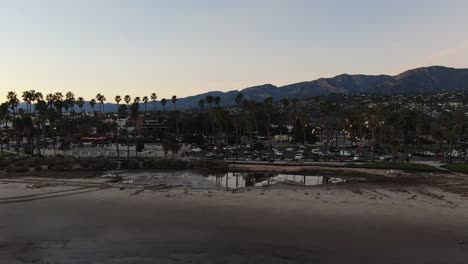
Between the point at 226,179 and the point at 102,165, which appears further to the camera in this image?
the point at 102,165

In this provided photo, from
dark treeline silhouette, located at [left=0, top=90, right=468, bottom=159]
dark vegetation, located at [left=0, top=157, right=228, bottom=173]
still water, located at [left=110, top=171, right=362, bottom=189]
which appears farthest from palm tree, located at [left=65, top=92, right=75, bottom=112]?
still water, located at [left=110, top=171, right=362, bottom=189]

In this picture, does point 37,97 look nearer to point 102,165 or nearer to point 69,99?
point 69,99

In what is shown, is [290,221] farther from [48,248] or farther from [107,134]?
[107,134]

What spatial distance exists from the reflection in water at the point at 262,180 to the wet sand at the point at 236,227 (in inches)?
319

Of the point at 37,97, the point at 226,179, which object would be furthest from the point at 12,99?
the point at 226,179

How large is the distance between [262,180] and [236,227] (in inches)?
1104

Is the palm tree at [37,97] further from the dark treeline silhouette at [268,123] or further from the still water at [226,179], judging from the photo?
the still water at [226,179]

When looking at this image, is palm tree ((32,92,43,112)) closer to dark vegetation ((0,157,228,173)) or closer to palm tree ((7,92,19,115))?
palm tree ((7,92,19,115))

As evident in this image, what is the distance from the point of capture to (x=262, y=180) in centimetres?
5622

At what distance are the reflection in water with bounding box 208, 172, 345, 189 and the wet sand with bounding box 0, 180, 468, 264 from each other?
810 cm

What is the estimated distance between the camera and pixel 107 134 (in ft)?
504

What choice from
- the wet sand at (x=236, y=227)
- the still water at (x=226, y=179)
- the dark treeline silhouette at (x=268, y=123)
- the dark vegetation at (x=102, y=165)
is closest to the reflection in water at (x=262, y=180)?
the still water at (x=226, y=179)

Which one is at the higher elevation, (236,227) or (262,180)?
(236,227)

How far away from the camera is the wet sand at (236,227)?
22.3 m
